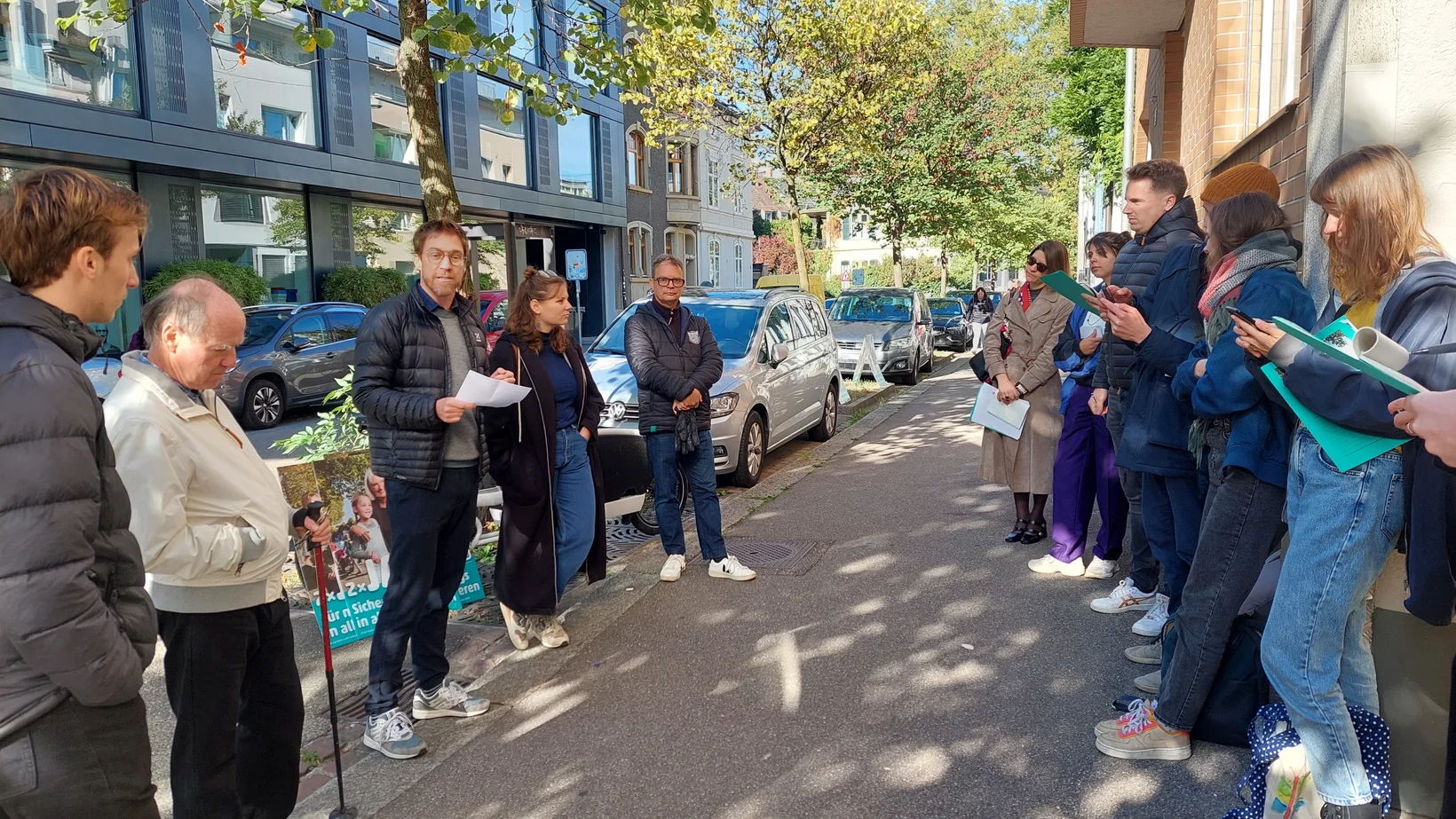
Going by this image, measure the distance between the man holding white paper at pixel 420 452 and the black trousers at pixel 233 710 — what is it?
88 centimetres

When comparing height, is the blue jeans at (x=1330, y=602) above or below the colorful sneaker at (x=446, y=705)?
above

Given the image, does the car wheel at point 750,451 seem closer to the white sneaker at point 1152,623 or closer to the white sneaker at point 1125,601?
the white sneaker at point 1125,601

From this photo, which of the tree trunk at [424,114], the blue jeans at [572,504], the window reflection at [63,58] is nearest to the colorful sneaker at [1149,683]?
the blue jeans at [572,504]

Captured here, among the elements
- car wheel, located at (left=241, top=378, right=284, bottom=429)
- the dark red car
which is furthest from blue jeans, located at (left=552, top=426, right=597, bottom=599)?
car wheel, located at (left=241, top=378, right=284, bottom=429)

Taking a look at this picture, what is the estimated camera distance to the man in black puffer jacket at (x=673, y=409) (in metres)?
6.09

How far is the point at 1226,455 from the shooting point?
327 cm

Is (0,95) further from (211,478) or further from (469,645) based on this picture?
(211,478)

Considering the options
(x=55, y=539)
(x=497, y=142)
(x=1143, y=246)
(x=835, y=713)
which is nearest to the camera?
(x=55, y=539)

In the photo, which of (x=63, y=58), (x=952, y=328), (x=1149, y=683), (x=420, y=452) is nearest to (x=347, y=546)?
(x=420, y=452)

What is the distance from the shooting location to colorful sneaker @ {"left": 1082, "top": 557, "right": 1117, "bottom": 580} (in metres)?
5.95

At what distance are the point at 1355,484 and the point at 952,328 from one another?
2556 cm

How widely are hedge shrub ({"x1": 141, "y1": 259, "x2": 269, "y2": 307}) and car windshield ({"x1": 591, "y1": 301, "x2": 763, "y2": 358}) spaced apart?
34.7 feet

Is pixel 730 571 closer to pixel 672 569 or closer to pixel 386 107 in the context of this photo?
pixel 672 569

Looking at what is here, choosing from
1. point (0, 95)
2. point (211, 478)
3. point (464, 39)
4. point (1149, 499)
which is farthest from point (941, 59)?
point (211, 478)
